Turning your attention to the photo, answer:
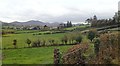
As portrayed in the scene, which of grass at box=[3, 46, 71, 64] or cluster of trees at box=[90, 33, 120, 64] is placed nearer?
cluster of trees at box=[90, 33, 120, 64]

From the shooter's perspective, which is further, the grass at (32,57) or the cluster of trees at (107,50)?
the grass at (32,57)

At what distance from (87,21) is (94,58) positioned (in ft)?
242

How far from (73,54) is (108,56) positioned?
1.64 metres

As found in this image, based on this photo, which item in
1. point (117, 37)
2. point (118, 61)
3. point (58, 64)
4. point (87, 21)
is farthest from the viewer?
point (87, 21)

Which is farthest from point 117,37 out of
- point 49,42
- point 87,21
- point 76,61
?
point 87,21

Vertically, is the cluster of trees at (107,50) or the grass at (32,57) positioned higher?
the cluster of trees at (107,50)

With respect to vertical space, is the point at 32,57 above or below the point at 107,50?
below

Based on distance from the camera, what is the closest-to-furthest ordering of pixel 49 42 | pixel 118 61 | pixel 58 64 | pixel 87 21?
pixel 118 61
pixel 58 64
pixel 49 42
pixel 87 21

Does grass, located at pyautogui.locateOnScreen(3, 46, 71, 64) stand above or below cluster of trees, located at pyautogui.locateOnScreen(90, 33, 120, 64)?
below

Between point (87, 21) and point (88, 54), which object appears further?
point (87, 21)

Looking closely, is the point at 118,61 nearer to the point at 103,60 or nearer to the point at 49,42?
the point at 103,60

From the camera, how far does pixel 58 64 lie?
12516 millimetres

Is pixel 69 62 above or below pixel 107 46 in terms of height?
below

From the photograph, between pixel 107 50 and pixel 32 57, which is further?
pixel 32 57
